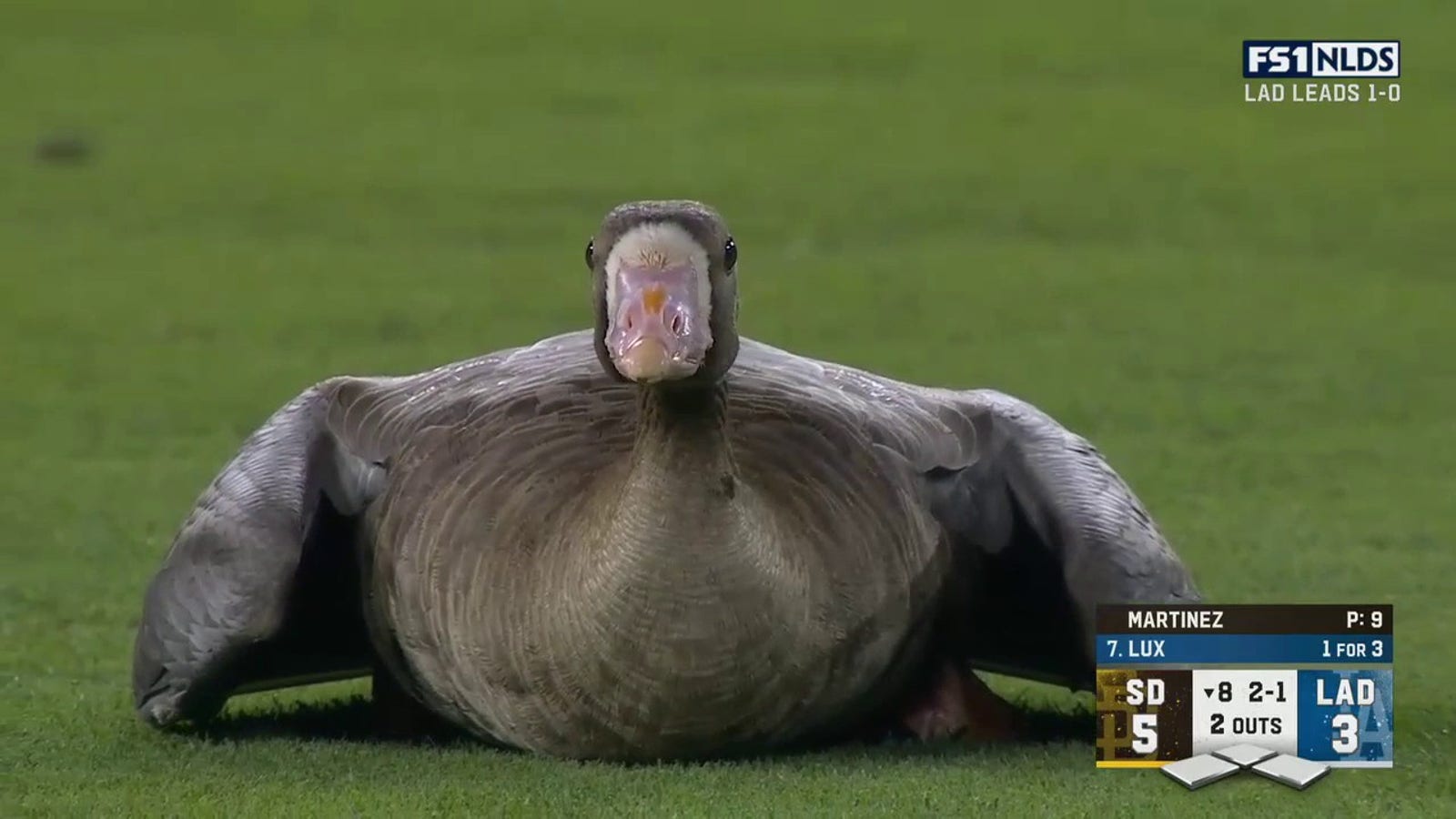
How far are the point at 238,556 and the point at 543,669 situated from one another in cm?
101

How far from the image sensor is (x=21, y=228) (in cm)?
1805

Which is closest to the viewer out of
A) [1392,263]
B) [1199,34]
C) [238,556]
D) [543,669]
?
[543,669]

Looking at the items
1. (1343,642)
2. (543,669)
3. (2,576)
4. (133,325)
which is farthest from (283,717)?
(133,325)

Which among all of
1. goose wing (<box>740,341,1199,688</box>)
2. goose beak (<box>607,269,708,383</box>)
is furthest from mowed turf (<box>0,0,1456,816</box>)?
goose beak (<box>607,269,708,383</box>)

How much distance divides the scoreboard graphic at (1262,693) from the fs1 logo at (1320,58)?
1029cm

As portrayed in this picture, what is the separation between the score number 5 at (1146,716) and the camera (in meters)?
6.64

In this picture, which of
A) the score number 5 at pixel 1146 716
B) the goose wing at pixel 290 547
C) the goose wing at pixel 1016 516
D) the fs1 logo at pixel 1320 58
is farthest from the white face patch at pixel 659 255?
the fs1 logo at pixel 1320 58

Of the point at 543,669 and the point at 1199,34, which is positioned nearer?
the point at 543,669

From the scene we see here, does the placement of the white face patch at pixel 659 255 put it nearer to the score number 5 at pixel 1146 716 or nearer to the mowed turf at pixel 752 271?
the mowed turf at pixel 752 271

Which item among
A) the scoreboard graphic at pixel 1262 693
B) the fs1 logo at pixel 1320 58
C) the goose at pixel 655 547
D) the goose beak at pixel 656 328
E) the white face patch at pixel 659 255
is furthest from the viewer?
the fs1 logo at pixel 1320 58

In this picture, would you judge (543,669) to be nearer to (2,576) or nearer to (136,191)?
(2,576)

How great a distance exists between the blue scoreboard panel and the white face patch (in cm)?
142

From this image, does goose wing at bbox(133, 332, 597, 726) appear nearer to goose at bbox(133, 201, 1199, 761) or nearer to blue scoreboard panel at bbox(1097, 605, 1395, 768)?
goose at bbox(133, 201, 1199, 761)

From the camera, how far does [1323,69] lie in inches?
783
